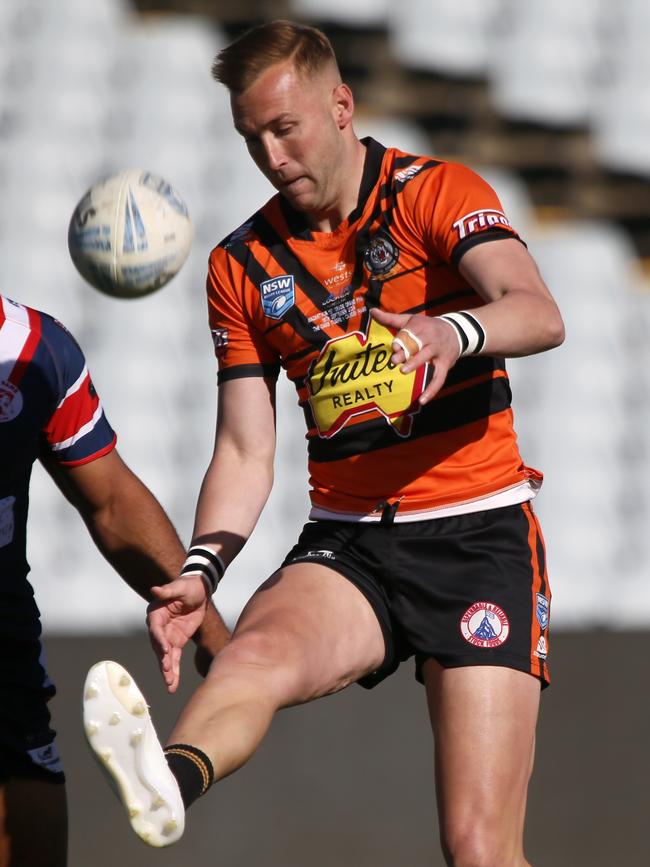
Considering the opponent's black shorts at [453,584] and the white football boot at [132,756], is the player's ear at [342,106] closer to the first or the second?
the opponent's black shorts at [453,584]

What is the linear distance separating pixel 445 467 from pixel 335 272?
56cm

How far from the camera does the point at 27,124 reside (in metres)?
7.70

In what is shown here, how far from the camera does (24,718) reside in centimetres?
316

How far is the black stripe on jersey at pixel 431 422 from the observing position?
3326mm

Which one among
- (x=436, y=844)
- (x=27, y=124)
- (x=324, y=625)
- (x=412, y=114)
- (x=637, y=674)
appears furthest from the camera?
(x=412, y=114)

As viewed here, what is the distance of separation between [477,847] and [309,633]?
61 cm

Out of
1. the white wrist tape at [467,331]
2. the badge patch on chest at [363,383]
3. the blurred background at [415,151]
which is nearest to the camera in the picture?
the white wrist tape at [467,331]

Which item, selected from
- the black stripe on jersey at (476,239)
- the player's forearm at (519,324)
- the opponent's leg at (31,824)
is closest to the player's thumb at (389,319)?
the player's forearm at (519,324)

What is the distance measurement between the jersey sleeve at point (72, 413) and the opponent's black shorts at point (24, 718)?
48 cm

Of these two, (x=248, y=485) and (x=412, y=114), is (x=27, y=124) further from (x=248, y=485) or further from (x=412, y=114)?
(x=248, y=485)

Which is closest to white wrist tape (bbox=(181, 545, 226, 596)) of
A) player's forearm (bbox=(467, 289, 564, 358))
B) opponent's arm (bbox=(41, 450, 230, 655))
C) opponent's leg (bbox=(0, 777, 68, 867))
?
opponent's arm (bbox=(41, 450, 230, 655))

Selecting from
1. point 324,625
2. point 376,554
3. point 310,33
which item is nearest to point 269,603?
point 324,625

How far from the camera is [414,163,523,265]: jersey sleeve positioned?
3.09m

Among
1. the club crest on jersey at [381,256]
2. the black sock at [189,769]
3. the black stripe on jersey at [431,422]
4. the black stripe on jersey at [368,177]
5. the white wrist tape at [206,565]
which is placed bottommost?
the black sock at [189,769]
